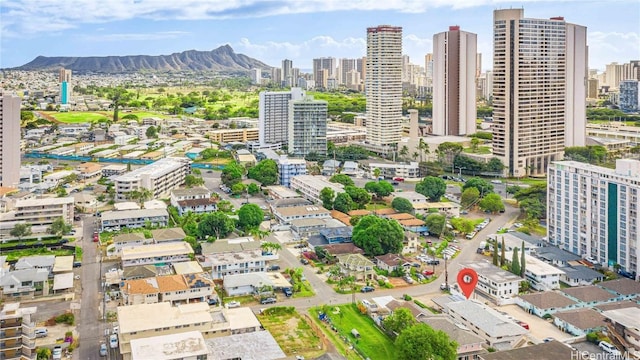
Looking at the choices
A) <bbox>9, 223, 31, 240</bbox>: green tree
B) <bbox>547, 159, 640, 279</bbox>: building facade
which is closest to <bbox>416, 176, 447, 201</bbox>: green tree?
<bbox>547, 159, 640, 279</bbox>: building facade

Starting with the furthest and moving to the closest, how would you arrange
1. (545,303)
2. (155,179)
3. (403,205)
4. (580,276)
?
(155,179), (403,205), (580,276), (545,303)

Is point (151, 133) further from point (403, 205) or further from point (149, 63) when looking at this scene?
point (149, 63)

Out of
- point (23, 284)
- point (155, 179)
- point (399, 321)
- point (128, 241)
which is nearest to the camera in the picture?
point (399, 321)

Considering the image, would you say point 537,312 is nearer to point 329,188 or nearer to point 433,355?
point 433,355

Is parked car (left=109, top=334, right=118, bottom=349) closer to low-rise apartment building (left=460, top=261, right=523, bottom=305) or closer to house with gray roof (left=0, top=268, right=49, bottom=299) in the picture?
house with gray roof (left=0, top=268, right=49, bottom=299)

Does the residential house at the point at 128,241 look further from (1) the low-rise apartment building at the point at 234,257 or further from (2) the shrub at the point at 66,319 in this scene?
(2) the shrub at the point at 66,319

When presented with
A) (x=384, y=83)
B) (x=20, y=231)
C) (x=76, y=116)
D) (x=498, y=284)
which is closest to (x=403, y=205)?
(x=498, y=284)
